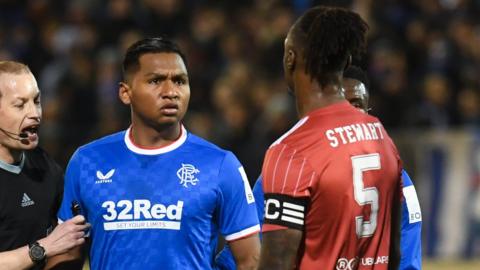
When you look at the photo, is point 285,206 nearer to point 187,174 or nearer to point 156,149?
point 187,174

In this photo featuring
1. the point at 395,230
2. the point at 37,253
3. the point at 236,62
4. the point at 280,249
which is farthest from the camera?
the point at 236,62

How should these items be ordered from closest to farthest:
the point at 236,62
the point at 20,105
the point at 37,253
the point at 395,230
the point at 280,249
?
the point at 280,249
the point at 395,230
the point at 37,253
the point at 20,105
the point at 236,62

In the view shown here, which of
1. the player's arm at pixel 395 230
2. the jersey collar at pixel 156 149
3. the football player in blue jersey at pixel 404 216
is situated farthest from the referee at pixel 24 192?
the player's arm at pixel 395 230

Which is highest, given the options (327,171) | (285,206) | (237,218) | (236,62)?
(327,171)

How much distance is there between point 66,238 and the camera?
15.1ft

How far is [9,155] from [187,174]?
0.90 m

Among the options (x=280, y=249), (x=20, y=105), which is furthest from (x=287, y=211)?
(x=20, y=105)

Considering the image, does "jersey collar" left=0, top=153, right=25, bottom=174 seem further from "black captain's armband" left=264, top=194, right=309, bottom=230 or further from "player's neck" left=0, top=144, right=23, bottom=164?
"black captain's armband" left=264, top=194, right=309, bottom=230

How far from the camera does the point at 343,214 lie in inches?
148

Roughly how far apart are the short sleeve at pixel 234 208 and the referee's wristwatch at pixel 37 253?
833 millimetres

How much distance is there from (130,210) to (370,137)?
50.9 inches

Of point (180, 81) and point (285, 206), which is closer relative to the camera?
point (285, 206)

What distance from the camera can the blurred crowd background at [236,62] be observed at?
11453 mm

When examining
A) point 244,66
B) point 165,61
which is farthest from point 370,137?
point 244,66
